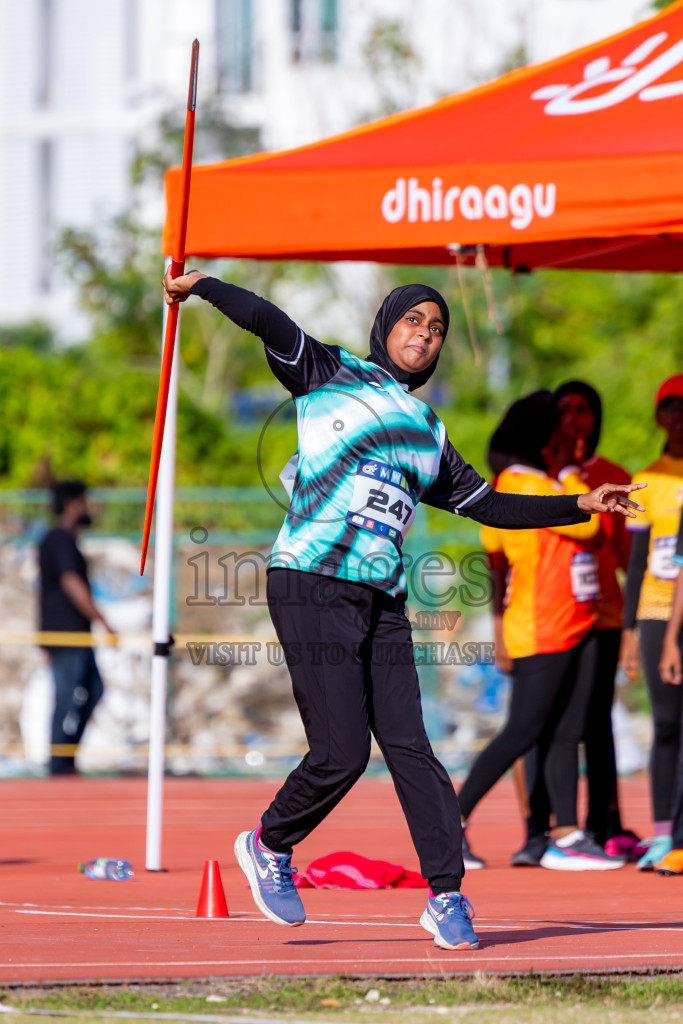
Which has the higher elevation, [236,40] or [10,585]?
[236,40]

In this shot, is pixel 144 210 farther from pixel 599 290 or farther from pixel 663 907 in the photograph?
pixel 663 907

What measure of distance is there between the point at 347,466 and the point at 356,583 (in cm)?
34

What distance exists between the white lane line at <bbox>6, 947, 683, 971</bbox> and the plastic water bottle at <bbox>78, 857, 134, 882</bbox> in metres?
2.43

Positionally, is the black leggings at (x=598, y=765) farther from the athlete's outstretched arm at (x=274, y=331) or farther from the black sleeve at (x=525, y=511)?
the athlete's outstretched arm at (x=274, y=331)

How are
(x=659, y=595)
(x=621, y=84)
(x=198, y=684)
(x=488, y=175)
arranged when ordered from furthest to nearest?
(x=198, y=684) → (x=659, y=595) → (x=621, y=84) → (x=488, y=175)

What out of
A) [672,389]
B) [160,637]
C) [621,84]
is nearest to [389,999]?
[160,637]

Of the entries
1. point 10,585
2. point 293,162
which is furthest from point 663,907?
point 10,585

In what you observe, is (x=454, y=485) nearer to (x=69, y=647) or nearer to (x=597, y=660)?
(x=597, y=660)

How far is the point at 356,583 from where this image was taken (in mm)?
4496

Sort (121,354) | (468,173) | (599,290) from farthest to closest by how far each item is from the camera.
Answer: (121,354) → (599,290) → (468,173)

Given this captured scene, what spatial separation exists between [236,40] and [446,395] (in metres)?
12.8

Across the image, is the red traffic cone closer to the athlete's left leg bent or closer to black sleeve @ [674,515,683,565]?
the athlete's left leg bent

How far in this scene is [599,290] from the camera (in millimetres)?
21312

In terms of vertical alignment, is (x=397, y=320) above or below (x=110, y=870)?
above
